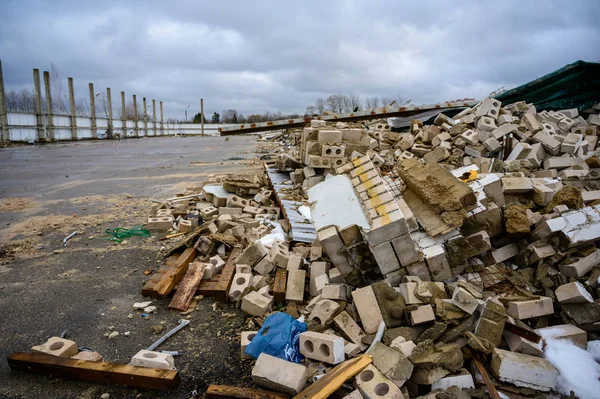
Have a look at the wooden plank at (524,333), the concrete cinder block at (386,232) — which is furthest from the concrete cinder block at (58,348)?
the wooden plank at (524,333)

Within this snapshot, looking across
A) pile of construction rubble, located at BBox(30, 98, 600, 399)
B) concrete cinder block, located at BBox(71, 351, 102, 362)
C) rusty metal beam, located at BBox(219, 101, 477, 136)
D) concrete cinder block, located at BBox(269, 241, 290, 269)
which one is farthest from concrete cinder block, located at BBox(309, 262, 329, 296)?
rusty metal beam, located at BBox(219, 101, 477, 136)

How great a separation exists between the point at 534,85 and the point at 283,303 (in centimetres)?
960

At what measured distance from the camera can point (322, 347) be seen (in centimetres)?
300

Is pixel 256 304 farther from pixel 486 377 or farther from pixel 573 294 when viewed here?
pixel 573 294

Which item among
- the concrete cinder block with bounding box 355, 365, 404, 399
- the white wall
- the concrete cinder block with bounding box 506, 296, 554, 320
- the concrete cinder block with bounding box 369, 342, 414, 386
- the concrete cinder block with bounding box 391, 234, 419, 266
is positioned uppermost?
the white wall

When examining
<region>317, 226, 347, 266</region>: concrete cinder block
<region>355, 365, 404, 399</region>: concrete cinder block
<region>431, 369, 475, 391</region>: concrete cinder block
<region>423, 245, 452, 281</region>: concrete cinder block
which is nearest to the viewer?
<region>355, 365, 404, 399</region>: concrete cinder block

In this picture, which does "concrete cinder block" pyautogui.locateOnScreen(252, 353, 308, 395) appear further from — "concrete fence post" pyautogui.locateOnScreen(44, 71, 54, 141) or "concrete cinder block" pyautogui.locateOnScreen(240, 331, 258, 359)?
"concrete fence post" pyautogui.locateOnScreen(44, 71, 54, 141)

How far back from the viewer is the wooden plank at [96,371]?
2842 mm

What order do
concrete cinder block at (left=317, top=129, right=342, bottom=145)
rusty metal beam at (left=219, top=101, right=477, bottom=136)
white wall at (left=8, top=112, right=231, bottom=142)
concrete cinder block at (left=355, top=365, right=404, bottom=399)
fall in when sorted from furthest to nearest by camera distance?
white wall at (left=8, top=112, right=231, bottom=142) < rusty metal beam at (left=219, top=101, right=477, bottom=136) < concrete cinder block at (left=317, top=129, right=342, bottom=145) < concrete cinder block at (left=355, top=365, right=404, bottom=399)

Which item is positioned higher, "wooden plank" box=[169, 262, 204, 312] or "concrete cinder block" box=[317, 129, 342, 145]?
"concrete cinder block" box=[317, 129, 342, 145]

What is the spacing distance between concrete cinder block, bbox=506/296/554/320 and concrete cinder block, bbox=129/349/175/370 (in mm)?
3089

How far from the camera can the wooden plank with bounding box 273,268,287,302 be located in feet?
13.6

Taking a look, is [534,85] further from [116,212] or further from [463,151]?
[116,212]

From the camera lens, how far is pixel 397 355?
2.80m
